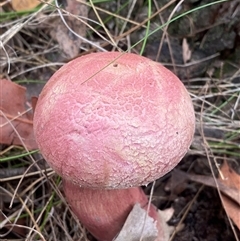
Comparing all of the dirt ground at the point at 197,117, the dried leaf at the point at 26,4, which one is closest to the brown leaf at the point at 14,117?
the dirt ground at the point at 197,117

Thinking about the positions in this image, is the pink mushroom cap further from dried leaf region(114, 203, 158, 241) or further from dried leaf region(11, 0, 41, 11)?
dried leaf region(11, 0, 41, 11)

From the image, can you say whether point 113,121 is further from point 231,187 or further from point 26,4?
point 26,4

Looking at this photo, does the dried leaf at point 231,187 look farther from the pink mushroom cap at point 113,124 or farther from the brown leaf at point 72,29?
the brown leaf at point 72,29

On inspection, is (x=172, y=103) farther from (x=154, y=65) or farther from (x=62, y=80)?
(x=62, y=80)

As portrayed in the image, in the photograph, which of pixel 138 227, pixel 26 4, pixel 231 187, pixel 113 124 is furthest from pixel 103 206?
pixel 26 4

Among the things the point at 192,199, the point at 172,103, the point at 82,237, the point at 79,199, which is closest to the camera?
the point at 172,103

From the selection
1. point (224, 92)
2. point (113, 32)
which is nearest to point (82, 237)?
point (224, 92)

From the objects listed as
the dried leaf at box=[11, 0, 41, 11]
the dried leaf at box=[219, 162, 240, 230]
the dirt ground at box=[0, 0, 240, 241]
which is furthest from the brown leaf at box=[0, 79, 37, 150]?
the dried leaf at box=[219, 162, 240, 230]
